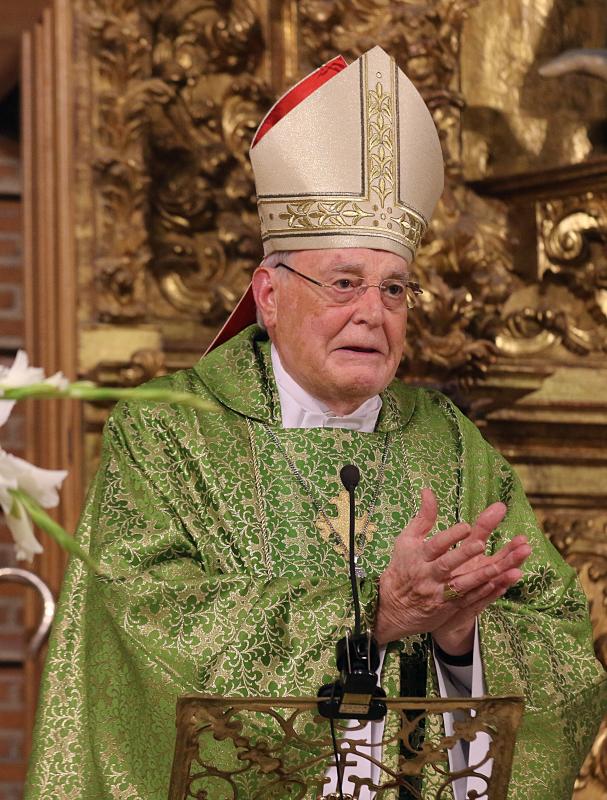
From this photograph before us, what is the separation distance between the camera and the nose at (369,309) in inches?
142

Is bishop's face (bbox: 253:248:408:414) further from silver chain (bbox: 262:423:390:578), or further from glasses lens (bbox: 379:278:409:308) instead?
silver chain (bbox: 262:423:390:578)

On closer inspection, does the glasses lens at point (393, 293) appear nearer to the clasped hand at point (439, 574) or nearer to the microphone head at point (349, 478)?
the clasped hand at point (439, 574)

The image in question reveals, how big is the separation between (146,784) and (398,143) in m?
1.44

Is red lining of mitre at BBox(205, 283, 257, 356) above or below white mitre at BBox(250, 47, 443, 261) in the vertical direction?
below

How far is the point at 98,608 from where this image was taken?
351cm

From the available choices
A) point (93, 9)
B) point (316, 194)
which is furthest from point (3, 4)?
point (316, 194)

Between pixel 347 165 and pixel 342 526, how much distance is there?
30.0 inches

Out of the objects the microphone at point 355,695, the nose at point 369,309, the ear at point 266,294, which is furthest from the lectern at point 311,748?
the ear at point 266,294

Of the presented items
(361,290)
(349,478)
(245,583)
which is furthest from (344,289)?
(349,478)

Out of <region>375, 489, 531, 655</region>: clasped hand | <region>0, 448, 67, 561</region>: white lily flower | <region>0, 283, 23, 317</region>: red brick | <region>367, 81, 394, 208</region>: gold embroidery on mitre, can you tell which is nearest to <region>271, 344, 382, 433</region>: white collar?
<region>367, 81, 394, 208</region>: gold embroidery on mitre

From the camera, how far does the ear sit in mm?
3805

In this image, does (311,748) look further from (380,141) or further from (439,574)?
(380,141)

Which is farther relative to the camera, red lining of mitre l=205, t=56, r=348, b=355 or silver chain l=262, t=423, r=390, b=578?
red lining of mitre l=205, t=56, r=348, b=355

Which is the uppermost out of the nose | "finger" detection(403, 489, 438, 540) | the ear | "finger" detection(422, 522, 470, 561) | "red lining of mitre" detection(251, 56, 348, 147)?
"red lining of mitre" detection(251, 56, 348, 147)
